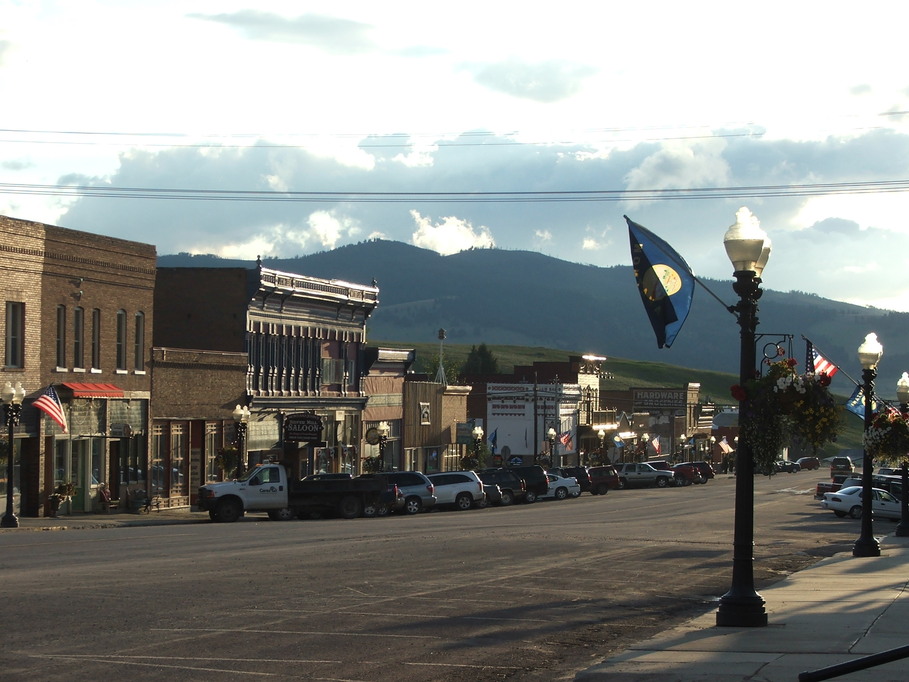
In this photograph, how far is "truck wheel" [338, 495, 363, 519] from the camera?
45.7m

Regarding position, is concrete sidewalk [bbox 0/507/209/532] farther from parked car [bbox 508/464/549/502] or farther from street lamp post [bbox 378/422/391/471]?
parked car [bbox 508/464/549/502]

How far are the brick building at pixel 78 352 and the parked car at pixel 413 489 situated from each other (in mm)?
9902

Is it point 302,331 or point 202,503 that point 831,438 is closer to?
point 202,503

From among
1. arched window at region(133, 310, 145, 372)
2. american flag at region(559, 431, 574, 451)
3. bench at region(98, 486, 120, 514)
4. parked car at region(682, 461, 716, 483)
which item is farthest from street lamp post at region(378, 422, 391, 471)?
parked car at region(682, 461, 716, 483)

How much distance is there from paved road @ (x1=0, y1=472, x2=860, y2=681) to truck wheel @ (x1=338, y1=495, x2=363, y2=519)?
34.4ft

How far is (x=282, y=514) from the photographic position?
45031mm

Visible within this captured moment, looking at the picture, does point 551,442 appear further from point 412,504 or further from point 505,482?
point 412,504

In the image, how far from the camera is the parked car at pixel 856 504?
4872cm

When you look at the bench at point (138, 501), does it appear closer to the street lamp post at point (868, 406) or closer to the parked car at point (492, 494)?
the parked car at point (492, 494)

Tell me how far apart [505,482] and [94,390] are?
21.8m

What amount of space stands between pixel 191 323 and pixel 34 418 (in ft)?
Answer: 51.3

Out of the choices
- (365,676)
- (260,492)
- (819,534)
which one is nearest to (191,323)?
(260,492)

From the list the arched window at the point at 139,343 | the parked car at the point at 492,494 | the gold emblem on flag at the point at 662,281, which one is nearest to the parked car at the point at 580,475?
the parked car at the point at 492,494

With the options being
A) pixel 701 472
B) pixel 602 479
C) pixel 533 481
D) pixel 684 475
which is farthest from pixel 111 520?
pixel 701 472
